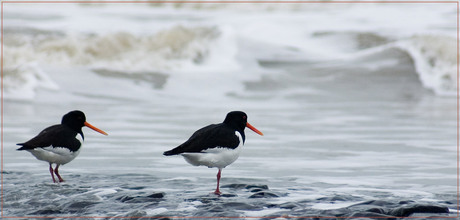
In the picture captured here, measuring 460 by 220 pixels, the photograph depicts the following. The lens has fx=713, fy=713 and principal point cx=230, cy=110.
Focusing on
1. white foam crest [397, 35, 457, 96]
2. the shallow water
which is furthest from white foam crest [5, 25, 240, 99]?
white foam crest [397, 35, 457, 96]

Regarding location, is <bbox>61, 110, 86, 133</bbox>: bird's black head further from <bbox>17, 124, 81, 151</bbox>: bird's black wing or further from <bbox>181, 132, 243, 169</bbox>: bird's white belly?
<bbox>181, 132, 243, 169</bbox>: bird's white belly

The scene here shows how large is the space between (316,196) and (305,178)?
105cm

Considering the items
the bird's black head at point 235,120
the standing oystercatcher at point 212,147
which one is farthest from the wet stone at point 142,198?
the bird's black head at point 235,120

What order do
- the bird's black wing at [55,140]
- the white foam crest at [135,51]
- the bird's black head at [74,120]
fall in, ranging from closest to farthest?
the bird's black wing at [55,140] < the bird's black head at [74,120] < the white foam crest at [135,51]

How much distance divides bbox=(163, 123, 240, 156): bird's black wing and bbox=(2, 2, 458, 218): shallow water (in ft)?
1.17

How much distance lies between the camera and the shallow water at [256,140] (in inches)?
209

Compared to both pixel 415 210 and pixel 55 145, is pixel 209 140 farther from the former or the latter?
pixel 415 210

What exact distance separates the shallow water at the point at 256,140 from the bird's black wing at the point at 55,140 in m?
0.32

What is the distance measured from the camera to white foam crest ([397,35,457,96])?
15773mm

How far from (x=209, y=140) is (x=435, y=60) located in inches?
520

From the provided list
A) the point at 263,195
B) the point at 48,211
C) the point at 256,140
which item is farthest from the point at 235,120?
the point at 256,140

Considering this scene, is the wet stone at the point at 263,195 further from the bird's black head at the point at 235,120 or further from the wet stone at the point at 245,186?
the bird's black head at the point at 235,120

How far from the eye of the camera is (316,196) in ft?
18.3

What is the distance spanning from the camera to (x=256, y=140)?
9.08 metres
